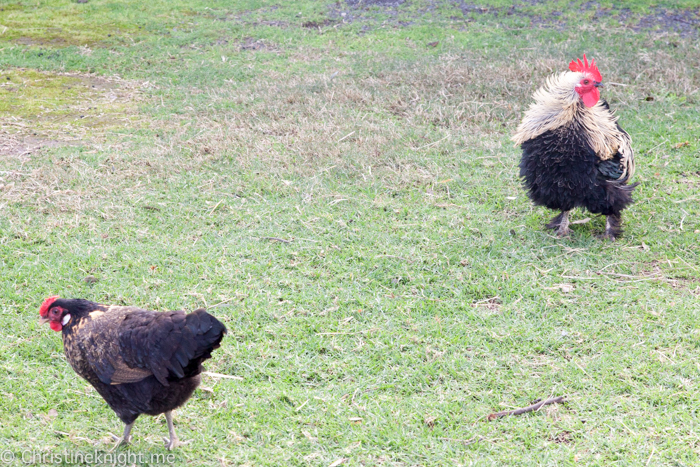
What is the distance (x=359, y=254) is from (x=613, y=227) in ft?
7.24

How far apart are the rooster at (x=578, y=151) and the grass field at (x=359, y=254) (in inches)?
15.6

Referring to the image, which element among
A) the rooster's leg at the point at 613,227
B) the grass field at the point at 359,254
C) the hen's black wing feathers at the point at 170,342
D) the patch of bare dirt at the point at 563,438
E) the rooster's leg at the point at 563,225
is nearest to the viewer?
the hen's black wing feathers at the point at 170,342

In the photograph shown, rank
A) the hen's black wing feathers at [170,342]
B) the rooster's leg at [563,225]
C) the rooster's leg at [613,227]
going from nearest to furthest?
the hen's black wing feathers at [170,342]
the rooster's leg at [613,227]
the rooster's leg at [563,225]

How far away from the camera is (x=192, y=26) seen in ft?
38.6

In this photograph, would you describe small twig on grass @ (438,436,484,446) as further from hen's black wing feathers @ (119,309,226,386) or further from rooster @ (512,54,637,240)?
rooster @ (512,54,637,240)

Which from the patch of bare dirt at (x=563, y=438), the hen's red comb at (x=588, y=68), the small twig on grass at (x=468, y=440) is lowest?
the patch of bare dirt at (x=563, y=438)

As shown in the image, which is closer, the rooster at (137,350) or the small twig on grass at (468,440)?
the rooster at (137,350)

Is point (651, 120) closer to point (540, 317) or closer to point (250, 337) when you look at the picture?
point (540, 317)

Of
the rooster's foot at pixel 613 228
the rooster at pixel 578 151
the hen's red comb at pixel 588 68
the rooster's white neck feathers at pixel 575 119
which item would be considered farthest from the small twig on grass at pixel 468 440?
the hen's red comb at pixel 588 68

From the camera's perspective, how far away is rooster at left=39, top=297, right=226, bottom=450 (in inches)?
115

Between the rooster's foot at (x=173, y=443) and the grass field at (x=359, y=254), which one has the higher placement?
the grass field at (x=359, y=254)

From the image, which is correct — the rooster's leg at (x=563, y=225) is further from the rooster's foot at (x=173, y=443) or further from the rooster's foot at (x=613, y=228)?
the rooster's foot at (x=173, y=443)

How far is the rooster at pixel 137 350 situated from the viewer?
9.57 feet

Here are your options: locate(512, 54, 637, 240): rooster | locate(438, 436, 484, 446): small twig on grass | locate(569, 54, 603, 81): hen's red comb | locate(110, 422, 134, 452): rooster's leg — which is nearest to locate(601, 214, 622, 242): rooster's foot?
Answer: locate(512, 54, 637, 240): rooster
